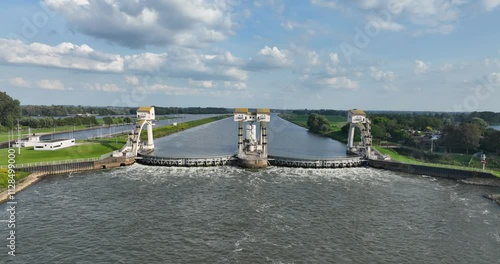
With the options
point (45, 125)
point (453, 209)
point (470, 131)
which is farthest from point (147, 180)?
point (45, 125)

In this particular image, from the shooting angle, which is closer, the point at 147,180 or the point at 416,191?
the point at 416,191

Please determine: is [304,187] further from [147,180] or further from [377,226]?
[147,180]

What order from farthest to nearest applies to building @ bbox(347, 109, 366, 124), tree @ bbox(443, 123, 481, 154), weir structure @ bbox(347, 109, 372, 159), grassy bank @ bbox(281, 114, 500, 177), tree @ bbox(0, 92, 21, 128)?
tree @ bbox(0, 92, 21, 128), tree @ bbox(443, 123, 481, 154), building @ bbox(347, 109, 366, 124), weir structure @ bbox(347, 109, 372, 159), grassy bank @ bbox(281, 114, 500, 177)

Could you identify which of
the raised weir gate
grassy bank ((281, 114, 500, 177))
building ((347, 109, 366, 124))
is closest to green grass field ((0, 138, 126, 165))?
the raised weir gate

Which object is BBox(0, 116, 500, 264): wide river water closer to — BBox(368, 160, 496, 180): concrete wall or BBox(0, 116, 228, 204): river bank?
BBox(0, 116, 228, 204): river bank

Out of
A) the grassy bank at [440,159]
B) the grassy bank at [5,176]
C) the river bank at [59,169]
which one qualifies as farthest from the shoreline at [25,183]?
the grassy bank at [440,159]

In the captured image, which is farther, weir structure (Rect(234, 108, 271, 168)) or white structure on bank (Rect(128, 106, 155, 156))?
white structure on bank (Rect(128, 106, 155, 156))

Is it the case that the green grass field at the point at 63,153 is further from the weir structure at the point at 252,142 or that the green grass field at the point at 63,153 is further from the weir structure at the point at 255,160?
the weir structure at the point at 252,142
